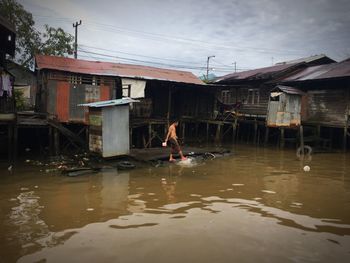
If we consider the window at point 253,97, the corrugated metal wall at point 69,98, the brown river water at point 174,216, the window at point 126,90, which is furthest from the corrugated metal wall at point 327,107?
the corrugated metal wall at point 69,98

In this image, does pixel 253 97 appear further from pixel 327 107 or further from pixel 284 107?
pixel 327 107

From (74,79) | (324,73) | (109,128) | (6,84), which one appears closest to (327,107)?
(324,73)

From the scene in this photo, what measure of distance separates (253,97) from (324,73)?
18.5 ft

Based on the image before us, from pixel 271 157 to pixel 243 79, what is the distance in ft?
31.5

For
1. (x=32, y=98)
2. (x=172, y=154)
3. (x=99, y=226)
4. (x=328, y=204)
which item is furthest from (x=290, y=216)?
(x=32, y=98)

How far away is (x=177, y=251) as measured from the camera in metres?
4.88

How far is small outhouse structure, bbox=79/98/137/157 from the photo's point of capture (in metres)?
12.1

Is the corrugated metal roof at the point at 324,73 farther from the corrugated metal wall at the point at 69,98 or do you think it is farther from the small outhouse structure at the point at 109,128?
the corrugated metal wall at the point at 69,98

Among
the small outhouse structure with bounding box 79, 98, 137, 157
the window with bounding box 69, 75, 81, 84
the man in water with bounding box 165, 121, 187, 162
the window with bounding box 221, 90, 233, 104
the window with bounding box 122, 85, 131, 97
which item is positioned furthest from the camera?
the window with bounding box 221, 90, 233, 104

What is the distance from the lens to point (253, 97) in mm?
23547

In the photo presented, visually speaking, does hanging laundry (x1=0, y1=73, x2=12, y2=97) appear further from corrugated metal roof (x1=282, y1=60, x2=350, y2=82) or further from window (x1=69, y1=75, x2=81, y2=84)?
corrugated metal roof (x1=282, y1=60, x2=350, y2=82)

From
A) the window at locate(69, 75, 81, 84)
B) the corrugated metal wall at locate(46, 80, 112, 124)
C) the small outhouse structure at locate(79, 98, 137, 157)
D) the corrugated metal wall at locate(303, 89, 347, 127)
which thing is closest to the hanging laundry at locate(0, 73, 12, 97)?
the corrugated metal wall at locate(46, 80, 112, 124)

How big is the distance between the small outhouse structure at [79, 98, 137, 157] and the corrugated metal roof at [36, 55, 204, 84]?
15.0ft

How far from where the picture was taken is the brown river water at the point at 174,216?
15.9 ft
